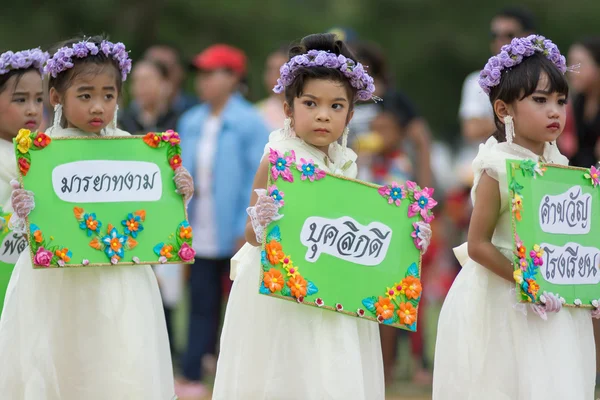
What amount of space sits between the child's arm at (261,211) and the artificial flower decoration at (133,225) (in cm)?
59

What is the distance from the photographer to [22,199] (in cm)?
586

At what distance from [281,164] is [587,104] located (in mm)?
4180

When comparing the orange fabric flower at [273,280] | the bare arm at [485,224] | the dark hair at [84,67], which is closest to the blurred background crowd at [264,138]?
the dark hair at [84,67]

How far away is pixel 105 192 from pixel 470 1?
56.8ft

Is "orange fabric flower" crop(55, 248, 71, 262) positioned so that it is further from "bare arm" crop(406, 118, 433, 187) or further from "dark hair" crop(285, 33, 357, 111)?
"bare arm" crop(406, 118, 433, 187)

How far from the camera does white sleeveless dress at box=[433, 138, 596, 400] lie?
18.8 feet

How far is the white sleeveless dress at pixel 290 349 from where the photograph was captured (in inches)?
226

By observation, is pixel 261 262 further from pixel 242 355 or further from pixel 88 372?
pixel 88 372

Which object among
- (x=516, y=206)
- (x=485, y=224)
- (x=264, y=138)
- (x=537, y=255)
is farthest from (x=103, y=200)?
(x=264, y=138)

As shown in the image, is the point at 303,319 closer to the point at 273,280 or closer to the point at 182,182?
the point at 273,280

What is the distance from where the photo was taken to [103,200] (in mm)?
6055

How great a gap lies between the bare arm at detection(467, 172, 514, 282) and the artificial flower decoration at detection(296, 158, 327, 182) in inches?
30.6

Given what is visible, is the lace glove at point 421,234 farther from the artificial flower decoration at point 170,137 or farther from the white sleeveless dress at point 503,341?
the artificial flower decoration at point 170,137

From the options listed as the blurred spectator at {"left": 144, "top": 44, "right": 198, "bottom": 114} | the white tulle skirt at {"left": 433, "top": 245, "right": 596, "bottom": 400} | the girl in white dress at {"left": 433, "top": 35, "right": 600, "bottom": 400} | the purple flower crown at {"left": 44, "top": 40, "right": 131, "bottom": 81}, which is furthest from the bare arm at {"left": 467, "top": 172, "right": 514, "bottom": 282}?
the blurred spectator at {"left": 144, "top": 44, "right": 198, "bottom": 114}
